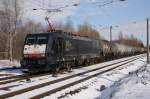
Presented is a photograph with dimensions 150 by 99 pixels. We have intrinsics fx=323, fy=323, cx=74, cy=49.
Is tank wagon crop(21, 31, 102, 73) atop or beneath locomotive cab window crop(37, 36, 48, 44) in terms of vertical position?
beneath

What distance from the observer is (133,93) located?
1065 centimetres

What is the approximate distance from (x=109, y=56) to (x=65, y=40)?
25.3m

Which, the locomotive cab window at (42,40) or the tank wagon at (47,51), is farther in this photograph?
the locomotive cab window at (42,40)

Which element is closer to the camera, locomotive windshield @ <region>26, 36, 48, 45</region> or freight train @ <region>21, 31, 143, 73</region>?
freight train @ <region>21, 31, 143, 73</region>

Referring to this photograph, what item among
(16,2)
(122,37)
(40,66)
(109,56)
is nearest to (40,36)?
(40,66)


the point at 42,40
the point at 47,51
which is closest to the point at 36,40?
the point at 42,40

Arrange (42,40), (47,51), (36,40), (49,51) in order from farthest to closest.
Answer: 1. (36,40)
2. (42,40)
3. (49,51)
4. (47,51)

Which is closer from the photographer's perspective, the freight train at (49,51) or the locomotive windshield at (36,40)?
the freight train at (49,51)

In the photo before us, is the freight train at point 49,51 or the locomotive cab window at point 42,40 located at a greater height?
the locomotive cab window at point 42,40

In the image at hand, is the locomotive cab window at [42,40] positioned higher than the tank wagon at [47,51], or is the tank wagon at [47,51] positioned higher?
the locomotive cab window at [42,40]

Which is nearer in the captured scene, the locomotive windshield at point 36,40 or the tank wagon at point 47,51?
the tank wagon at point 47,51

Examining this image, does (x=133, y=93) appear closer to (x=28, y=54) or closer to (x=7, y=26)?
(x=28, y=54)

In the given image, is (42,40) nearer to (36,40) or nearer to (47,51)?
(36,40)

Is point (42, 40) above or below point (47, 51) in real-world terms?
above
